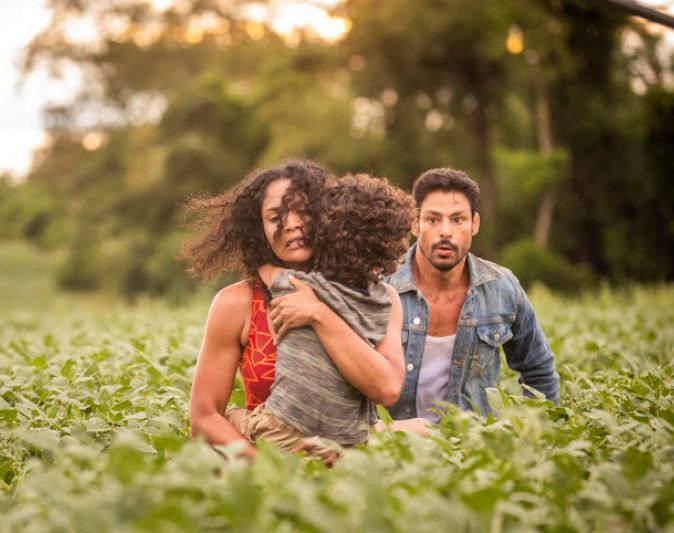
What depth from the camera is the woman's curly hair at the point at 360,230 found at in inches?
132

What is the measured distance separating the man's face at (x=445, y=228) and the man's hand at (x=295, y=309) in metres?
1.69

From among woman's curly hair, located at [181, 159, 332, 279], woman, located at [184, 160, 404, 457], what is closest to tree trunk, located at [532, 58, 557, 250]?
woman's curly hair, located at [181, 159, 332, 279]

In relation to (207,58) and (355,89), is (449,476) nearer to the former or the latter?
(355,89)

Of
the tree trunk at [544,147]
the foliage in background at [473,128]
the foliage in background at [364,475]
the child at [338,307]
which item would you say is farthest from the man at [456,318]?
the tree trunk at [544,147]

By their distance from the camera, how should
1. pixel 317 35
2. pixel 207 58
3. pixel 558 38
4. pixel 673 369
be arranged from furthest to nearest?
pixel 207 58
pixel 317 35
pixel 558 38
pixel 673 369

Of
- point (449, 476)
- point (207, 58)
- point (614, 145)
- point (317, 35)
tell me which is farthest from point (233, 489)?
point (207, 58)

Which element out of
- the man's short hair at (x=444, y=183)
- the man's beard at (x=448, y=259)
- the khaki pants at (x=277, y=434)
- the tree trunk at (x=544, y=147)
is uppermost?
A: the tree trunk at (x=544, y=147)

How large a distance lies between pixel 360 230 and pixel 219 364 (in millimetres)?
716

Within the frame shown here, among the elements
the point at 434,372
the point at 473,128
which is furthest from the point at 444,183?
the point at 473,128

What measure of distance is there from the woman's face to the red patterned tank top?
167 mm

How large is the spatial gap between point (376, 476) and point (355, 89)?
23.5m

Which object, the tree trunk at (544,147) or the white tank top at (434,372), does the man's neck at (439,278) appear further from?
the tree trunk at (544,147)

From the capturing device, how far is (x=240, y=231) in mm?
3689

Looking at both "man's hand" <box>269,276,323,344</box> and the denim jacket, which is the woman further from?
the denim jacket
